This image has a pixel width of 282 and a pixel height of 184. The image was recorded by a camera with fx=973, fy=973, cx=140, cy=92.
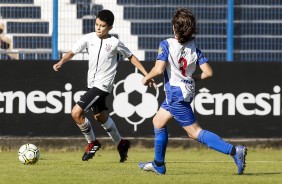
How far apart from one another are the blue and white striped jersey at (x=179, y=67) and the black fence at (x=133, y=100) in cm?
650

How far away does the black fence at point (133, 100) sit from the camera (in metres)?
16.9

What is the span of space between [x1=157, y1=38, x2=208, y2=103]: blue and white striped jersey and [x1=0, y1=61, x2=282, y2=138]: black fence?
6498mm

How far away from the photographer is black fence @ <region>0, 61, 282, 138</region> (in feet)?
55.5

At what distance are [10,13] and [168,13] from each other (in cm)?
293

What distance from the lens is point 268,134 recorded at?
56.7ft

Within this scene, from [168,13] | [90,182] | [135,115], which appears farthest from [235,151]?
[168,13]

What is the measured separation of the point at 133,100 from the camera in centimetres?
1708

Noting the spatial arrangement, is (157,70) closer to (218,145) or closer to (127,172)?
(218,145)

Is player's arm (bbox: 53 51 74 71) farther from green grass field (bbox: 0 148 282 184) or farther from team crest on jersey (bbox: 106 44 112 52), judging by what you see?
green grass field (bbox: 0 148 282 184)

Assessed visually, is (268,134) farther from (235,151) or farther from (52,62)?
(235,151)

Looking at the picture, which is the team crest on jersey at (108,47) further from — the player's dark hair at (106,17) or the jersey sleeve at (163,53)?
the jersey sleeve at (163,53)

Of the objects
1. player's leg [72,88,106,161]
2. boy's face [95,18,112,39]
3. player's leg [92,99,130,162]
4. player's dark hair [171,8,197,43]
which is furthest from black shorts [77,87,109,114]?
player's dark hair [171,8,197,43]

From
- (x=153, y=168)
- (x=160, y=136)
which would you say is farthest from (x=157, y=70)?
(x=153, y=168)

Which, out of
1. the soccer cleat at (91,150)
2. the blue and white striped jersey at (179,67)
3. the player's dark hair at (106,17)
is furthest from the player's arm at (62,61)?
the blue and white striped jersey at (179,67)
